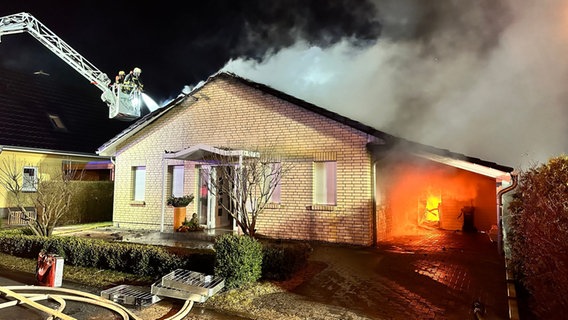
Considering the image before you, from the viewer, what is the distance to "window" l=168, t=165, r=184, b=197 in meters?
13.2

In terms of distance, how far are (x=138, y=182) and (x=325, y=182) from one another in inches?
319

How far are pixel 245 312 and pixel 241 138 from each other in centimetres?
729

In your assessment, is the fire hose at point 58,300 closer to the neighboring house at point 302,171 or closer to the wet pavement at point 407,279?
the wet pavement at point 407,279

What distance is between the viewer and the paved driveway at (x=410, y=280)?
533 cm

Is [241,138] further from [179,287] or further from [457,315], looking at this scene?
[457,315]

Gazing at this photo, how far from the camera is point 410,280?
21.7 ft

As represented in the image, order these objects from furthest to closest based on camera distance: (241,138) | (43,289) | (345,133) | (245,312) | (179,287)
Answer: (241,138), (345,133), (43,289), (179,287), (245,312)

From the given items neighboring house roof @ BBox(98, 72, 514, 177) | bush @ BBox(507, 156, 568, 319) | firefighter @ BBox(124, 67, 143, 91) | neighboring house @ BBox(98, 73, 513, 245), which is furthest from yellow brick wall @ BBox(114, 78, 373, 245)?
firefighter @ BBox(124, 67, 143, 91)

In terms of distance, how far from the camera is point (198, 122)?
13.0 meters

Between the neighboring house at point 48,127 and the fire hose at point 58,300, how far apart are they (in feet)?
34.5

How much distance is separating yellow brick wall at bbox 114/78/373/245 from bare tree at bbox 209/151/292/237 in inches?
19.4

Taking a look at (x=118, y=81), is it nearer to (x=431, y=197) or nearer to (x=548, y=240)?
(x=431, y=197)

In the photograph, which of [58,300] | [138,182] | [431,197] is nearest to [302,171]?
[431,197]

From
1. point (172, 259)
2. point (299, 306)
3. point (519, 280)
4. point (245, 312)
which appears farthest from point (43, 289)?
point (519, 280)
